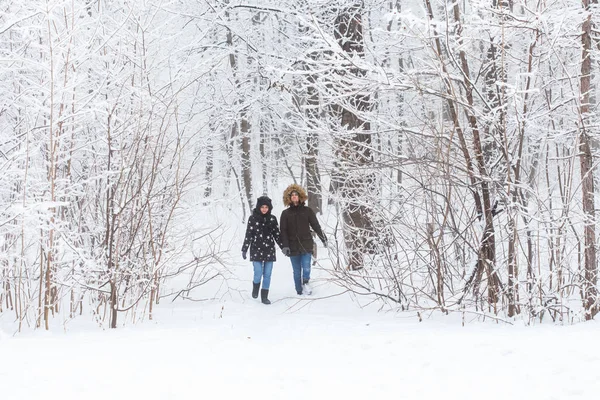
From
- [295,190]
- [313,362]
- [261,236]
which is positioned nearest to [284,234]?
[261,236]

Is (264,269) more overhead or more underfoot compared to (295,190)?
more underfoot

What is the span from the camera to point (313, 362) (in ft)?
13.1

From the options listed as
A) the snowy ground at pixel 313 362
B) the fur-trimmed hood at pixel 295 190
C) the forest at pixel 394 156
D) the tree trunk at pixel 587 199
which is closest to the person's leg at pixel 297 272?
the fur-trimmed hood at pixel 295 190

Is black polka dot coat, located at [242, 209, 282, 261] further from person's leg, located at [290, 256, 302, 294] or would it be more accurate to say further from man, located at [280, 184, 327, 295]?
person's leg, located at [290, 256, 302, 294]

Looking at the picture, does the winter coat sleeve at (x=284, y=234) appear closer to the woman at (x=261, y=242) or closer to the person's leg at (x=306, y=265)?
the woman at (x=261, y=242)

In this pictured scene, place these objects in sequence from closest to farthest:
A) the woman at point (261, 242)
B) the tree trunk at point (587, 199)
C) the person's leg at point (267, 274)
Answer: the tree trunk at point (587, 199)
the person's leg at point (267, 274)
the woman at point (261, 242)

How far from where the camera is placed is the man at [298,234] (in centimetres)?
738

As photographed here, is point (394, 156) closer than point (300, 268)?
Yes

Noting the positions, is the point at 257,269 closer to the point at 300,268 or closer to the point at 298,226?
the point at 300,268

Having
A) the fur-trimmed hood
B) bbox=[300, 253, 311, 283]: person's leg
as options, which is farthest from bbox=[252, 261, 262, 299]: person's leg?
the fur-trimmed hood

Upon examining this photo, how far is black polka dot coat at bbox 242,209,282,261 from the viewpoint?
7.29 m

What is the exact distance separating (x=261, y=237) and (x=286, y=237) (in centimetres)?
34

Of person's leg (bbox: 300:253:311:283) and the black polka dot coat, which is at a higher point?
the black polka dot coat

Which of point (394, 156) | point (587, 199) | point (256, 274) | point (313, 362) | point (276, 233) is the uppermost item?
point (394, 156)
